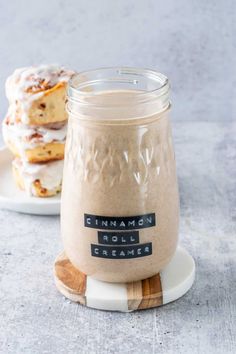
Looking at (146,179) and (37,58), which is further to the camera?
(37,58)

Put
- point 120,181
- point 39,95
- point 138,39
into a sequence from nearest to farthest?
point 120,181 → point 39,95 → point 138,39

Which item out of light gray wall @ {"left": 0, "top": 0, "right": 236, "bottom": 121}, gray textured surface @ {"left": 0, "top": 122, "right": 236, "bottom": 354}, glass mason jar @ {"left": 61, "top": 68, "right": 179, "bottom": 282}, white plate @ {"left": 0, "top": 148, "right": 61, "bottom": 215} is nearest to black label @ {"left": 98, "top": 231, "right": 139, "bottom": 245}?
glass mason jar @ {"left": 61, "top": 68, "right": 179, "bottom": 282}

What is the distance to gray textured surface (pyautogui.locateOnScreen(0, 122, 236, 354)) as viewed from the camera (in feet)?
3.17

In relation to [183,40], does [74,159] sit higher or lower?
higher

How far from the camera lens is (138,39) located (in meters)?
1.78

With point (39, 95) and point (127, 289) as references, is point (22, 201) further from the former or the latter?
point (127, 289)

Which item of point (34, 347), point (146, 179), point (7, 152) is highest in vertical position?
point (146, 179)

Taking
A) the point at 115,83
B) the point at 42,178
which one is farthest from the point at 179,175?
the point at 115,83

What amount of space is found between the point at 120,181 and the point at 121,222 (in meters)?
0.05

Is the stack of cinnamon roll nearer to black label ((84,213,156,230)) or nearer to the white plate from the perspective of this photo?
the white plate

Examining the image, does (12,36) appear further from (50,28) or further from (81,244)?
(81,244)

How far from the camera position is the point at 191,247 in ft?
3.94

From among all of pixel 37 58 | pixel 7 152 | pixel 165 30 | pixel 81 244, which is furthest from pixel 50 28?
pixel 81 244

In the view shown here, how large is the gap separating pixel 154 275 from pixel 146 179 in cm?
16
